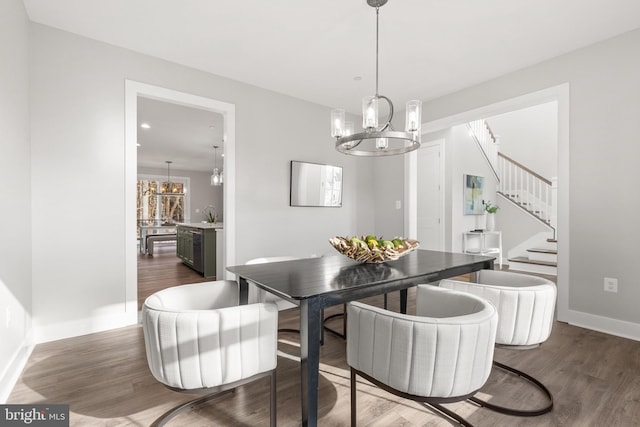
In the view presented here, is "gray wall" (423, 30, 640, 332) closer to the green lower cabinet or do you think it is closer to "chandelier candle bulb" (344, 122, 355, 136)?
"chandelier candle bulb" (344, 122, 355, 136)

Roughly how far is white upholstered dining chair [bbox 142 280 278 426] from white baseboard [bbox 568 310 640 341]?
3.03 metres

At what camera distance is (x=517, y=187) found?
6.53 meters

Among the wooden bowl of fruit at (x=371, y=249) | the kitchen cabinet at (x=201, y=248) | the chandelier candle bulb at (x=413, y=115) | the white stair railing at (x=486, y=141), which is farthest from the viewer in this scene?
the white stair railing at (x=486, y=141)

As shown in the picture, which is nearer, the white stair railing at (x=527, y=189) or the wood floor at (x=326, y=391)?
the wood floor at (x=326, y=391)

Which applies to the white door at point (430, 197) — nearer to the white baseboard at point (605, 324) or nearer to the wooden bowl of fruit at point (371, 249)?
the white baseboard at point (605, 324)

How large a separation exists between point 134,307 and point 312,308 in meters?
2.37

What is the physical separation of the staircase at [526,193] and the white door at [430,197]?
3.32ft

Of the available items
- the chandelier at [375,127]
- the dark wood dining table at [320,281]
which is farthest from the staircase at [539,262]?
the chandelier at [375,127]

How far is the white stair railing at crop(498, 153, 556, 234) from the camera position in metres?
6.03

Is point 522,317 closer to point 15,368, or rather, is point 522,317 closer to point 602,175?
point 602,175

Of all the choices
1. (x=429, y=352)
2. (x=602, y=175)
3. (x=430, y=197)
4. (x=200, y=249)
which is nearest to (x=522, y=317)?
(x=429, y=352)

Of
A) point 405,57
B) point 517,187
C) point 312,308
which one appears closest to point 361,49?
point 405,57

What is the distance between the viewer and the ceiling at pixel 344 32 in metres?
2.25

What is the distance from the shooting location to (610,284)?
8.82ft
